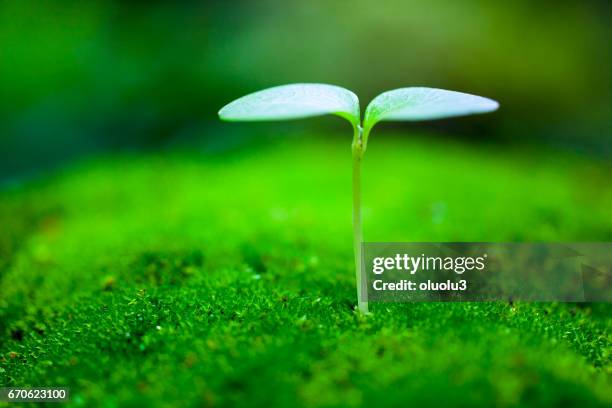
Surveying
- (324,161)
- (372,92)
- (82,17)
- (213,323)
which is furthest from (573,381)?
(82,17)

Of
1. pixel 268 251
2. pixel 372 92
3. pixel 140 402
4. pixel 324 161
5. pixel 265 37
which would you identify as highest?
pixel 265 37

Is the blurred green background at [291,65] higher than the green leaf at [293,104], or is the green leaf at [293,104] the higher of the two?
the blurred green background at [291,65]

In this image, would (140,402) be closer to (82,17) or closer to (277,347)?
(277,347)

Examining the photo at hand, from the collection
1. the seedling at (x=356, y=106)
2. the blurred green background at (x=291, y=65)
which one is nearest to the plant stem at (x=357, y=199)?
the seedling at (x=356, y=106)

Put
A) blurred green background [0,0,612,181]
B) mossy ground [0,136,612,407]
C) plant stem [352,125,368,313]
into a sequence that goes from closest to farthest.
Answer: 1. mossy ground [0,136,612,407]
2. plant stem [352,125,368,313]
3. blurred green background [0,0,612,181]

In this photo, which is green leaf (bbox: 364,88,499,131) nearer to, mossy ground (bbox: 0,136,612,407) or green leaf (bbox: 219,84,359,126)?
green leaf (bbox: 219,84,359,126)

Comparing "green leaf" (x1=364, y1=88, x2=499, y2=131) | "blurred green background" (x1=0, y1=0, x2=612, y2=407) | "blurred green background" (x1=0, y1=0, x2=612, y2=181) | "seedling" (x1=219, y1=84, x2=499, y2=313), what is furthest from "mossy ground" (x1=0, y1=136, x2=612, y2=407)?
"blurred green background" (x1=0, y1=0, x2=612, y2=181)

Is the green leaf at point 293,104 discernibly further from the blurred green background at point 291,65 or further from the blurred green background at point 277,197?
the blurred green background at point 291,65
